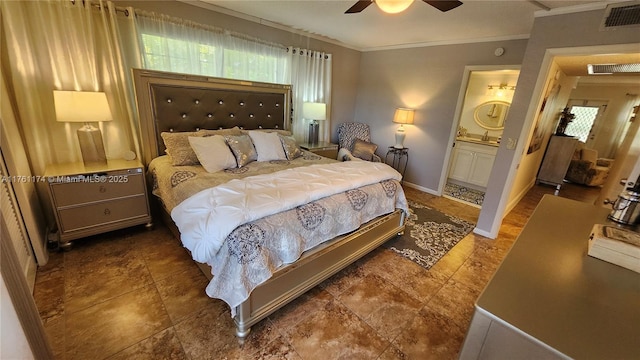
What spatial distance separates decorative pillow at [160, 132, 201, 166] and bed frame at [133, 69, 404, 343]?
11.2 inches

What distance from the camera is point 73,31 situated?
219cm

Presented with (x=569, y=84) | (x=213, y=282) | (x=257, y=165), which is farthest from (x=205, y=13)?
(x=569, y=84)

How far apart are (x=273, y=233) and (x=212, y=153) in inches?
52.8

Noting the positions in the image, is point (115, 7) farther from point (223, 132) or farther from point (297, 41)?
point (297, 41)

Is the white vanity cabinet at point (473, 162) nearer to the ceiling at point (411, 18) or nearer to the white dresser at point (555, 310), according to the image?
the ceiling at point (411, 18)

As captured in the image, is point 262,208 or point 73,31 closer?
point 262,208

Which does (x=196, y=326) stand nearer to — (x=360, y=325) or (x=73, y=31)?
(x=360, y=325)

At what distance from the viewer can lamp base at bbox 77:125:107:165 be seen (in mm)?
2287

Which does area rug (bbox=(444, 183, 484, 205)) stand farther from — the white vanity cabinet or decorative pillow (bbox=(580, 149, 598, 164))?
decorative pillow (bbox=(580, 149, 598, 164))

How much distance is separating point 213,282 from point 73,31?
255 cm

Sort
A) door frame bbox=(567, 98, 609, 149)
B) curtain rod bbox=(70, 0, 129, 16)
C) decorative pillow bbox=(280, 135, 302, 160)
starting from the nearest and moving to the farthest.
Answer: curtain rod bbox=(70, 0, 129, 16) < decorative pillow bbox=(280, 135, 302, 160) < door frame bbox=(567, 98, 609, 149)

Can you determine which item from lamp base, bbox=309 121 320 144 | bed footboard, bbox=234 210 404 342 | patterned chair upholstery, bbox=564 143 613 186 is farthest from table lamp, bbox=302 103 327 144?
patterned chair upholstery, bbox=564 143 613 186

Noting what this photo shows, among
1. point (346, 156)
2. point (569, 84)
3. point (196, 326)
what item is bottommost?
point (196, 326)

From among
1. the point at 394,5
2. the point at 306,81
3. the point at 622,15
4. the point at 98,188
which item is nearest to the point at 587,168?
the point at 622,15
